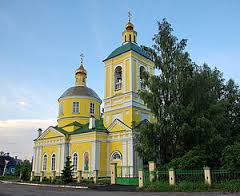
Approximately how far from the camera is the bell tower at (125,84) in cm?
2773

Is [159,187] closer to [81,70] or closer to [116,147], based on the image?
[116,147]

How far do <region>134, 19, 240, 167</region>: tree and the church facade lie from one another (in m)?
4.83

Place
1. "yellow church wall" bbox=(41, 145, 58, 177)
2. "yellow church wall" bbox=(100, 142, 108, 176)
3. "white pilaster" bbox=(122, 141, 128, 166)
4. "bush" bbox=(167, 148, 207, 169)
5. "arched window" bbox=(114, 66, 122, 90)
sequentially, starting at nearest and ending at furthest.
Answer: "bush" bbox=(167, 148, 207, 169) → "white pilaster" bbox=(122, 141, 128, 166) → "yellow church wall" bbox=(100, 142, 108, 176) → "arched window" bbox=(114, 66, 122, 90) → "yellow church wall" bbox=(41, 145, 58, 177)

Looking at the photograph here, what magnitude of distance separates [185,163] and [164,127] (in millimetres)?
2884

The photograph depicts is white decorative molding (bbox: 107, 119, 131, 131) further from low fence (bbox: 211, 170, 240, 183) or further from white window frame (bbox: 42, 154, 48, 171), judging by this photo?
low fence (bbox: 211, 170, 240, 183)

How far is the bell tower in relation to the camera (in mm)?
27734

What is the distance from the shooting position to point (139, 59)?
29.7 metres

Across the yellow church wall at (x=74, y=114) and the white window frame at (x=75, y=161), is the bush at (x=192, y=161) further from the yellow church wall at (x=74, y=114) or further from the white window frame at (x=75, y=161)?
the yellow church wall at (x=74, y=114)

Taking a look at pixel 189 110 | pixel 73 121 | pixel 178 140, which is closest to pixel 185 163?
pixel 178 140

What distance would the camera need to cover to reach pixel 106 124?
29406 millimetres

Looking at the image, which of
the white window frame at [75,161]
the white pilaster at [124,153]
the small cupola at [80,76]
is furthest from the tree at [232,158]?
the small cupola at [80,76]

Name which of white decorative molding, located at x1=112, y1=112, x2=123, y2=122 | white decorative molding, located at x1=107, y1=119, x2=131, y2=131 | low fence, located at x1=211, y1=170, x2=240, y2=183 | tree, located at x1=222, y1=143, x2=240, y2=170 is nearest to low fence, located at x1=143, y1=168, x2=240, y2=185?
low fence, located at x1=211, y1=170, x2=240, y2=183

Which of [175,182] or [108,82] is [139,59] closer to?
[108,82]

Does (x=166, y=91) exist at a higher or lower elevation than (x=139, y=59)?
lower
